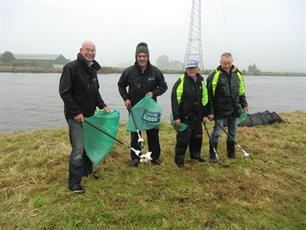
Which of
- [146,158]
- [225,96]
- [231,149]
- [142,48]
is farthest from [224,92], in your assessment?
[146,158]

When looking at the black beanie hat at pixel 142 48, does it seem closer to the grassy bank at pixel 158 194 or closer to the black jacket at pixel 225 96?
the black jacket at pixel 225 96

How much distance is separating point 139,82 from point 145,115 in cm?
61

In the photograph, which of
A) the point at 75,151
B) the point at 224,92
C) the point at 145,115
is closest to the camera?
the point at 75,151

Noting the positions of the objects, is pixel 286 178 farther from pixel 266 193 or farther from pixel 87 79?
pixel 87 79

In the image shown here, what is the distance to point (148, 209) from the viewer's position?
393cm

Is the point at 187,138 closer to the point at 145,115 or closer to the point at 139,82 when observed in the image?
the point at 145,115

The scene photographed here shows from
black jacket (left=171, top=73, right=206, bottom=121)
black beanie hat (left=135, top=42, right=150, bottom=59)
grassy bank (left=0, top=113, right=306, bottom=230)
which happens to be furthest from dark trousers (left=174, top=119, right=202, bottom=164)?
black beanie hat (left=135, top=42, right=150, bottom=59)

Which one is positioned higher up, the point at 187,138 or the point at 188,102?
the point at 188,102

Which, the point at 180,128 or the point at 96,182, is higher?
the point at 180,128

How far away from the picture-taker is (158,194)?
4.36m

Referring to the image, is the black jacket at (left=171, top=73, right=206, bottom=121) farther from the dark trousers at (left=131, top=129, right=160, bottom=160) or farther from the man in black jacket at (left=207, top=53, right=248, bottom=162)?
the dark trousers at (left=131, top=129, right=160, bottom=160)

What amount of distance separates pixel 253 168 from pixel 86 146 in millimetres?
3036

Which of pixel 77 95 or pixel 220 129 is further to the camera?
pixel 220 129

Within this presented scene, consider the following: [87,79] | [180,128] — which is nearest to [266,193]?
[180,128]
